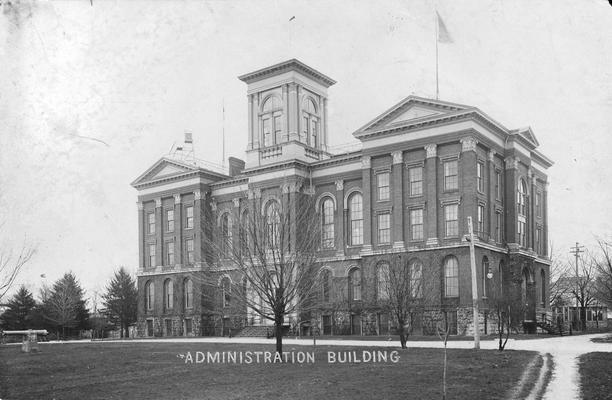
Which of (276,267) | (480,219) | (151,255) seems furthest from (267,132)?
(276,267)

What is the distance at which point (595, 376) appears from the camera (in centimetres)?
1794

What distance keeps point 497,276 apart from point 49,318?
45.1 meters

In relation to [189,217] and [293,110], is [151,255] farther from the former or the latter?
[293,110]

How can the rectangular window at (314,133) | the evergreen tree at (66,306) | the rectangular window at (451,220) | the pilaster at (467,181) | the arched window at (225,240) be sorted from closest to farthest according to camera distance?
1. the arched window at (225,240)
2. the pilaster at (467,181)
3. the rectangular window at (451,220)
4. the rectangular window at (314,133)
5. the evergreen tree at (66,306)

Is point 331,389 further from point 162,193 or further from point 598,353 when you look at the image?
point 162,193

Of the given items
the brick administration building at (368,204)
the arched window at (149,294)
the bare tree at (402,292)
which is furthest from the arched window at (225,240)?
the arched window at (149,294)

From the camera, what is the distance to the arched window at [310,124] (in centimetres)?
5769

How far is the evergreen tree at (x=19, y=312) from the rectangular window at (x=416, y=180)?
42.8 meters

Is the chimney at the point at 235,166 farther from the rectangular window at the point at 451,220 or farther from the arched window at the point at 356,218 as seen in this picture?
the rectangular window at the point at 451,220

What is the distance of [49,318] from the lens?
2559 inches

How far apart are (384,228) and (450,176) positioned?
22.3 ft

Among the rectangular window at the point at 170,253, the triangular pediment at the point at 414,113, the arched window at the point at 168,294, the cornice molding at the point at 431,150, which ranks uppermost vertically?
the triangular pediment at the point at 414,113

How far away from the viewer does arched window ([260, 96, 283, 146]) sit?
56.9m

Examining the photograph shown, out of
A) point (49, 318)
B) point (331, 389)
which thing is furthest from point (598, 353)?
point (49, 318)
